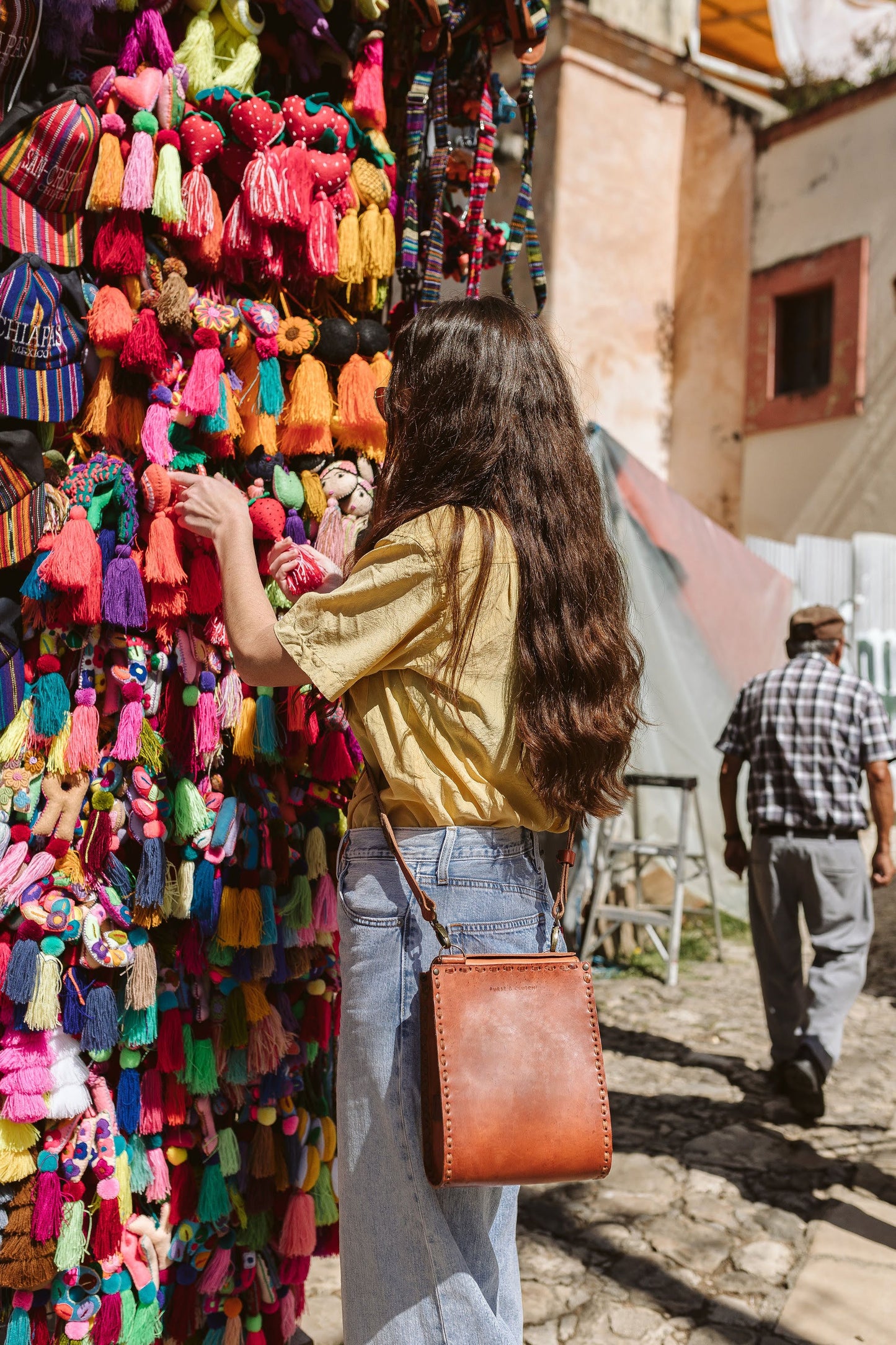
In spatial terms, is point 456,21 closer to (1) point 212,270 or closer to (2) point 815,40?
(1) point 212,270

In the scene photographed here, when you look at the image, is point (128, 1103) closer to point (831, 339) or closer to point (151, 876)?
point (151, 876)

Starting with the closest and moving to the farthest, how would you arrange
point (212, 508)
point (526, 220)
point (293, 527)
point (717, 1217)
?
point (212, 508)
point (293, 527)
point (526, 220)
point (717, 1217)

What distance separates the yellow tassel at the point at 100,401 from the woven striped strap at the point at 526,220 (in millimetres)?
740

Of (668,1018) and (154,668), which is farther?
(668,1018)

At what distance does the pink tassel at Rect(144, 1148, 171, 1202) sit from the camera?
1.82 metres

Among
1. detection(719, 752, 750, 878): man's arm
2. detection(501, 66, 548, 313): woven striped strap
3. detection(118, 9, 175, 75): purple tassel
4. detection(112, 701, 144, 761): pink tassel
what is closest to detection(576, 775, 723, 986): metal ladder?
detection(719, 752, 750, 878): man's arm

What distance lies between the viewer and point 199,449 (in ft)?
6.15

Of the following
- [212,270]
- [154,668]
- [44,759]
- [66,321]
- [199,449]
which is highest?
[212,270]

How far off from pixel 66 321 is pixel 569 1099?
1.36 metres

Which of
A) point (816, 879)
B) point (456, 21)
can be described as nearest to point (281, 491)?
point (456, 21)

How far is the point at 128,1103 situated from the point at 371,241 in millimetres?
1549

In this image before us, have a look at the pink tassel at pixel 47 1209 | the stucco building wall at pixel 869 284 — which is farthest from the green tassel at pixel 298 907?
the stucco building wall at pixel 869 284

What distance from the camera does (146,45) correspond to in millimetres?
1756

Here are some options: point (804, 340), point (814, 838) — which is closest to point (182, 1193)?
point (814, 838)
